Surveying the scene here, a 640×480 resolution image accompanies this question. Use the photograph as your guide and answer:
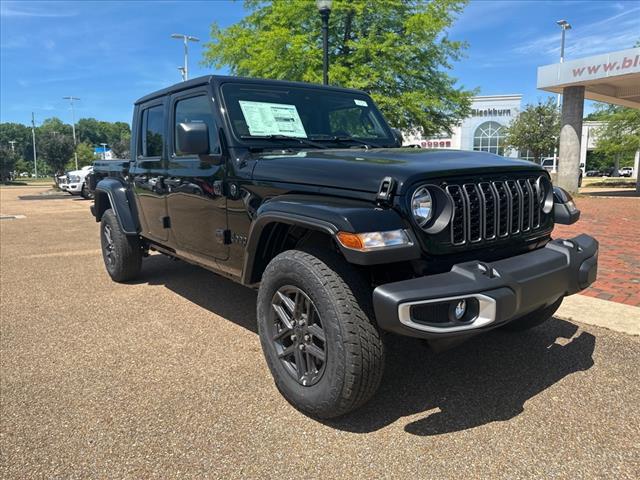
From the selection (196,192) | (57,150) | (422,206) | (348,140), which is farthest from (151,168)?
(57,150)

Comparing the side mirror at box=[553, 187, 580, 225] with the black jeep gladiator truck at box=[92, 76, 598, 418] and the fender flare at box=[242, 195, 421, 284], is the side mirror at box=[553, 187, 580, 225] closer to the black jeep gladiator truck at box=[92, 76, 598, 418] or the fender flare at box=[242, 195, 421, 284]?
the black jeep gladiator truck at box=[92, 76, 598, 418]

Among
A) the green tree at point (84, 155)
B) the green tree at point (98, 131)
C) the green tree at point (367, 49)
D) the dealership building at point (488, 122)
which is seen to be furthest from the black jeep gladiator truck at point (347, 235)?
the green tree at point (98, 131)

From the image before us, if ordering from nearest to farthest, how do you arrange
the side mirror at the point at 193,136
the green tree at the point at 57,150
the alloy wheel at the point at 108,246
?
the side mirror at the point at 193,136 → the alloy wheel at the point at 108,246 → the green tree at the point at 57,150

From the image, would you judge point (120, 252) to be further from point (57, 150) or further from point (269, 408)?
point (57, 150)

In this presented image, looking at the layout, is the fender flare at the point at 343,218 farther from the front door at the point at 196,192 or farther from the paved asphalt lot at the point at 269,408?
the paved asphalt lot at the point at 269,408

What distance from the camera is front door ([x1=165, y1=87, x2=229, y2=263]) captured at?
348cm

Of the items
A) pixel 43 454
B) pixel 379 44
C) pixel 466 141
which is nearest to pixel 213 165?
pixel 43 454

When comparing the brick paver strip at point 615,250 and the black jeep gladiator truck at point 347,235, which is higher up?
the black jeep gladiator truck at point 347,235

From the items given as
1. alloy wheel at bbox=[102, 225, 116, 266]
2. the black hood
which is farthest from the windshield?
alloy wheel at bbox=[102, 225, 116, 266]

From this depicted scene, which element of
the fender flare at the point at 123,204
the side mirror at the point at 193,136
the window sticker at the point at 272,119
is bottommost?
the fender flare at the point at 123,204

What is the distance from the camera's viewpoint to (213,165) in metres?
3.48

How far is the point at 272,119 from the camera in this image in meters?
3.62

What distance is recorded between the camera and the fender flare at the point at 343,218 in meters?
2.26

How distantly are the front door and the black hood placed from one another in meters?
0.47
